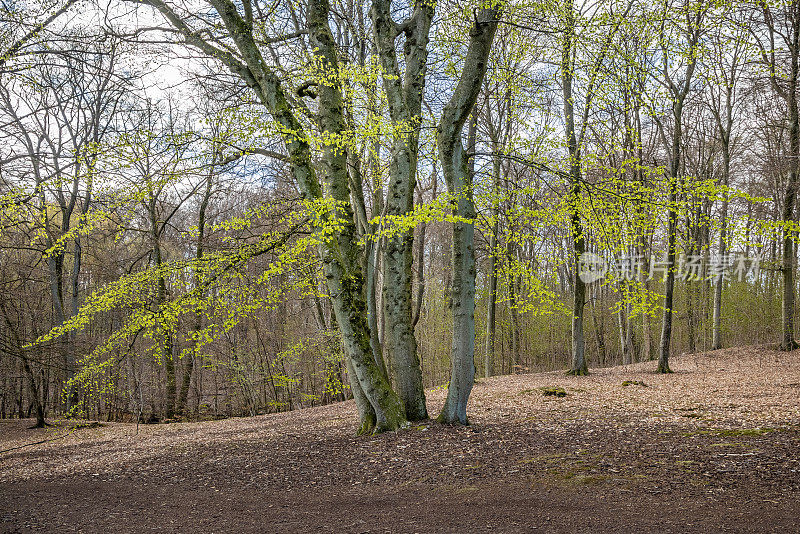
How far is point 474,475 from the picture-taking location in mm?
5477

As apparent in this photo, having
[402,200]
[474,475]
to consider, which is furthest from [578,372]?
[474,475]

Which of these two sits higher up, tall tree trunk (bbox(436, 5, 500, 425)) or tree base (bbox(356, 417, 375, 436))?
tall tree trunk (bbox(436, 5, 500, 425))

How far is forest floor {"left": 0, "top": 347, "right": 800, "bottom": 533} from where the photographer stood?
4.16 meters

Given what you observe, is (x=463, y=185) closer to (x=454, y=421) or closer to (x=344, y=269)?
(x=344, y=269)

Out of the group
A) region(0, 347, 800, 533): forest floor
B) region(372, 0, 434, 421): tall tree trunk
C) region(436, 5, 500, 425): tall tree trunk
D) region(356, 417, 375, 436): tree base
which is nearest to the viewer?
region(0, 347, 800, 533): forest floor

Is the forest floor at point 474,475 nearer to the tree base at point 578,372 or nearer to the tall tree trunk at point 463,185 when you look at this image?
the tall tree trunk at point 463,185

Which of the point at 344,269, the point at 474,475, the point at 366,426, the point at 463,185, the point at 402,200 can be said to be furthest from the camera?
the point at 402,200

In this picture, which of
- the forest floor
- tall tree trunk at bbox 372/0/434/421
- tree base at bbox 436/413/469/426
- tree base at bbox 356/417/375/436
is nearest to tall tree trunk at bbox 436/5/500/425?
tree base at bbox 436/413/469/426

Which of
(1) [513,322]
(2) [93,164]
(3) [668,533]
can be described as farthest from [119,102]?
(3) [668,533]

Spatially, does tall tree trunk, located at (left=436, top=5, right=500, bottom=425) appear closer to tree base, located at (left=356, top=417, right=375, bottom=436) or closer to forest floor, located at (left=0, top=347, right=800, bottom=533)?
forest floor, located at (left=0, top=347, right=800, bottom=533)

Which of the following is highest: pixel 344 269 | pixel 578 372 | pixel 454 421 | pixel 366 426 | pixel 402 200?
Result: pixel 402 200

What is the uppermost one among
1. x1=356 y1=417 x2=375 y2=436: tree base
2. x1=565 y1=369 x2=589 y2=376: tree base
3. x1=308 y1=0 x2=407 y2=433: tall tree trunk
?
x1=308 y1=0 x2=407 y2=433: tall tree trunk

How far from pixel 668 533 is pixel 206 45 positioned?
7846 millimetres

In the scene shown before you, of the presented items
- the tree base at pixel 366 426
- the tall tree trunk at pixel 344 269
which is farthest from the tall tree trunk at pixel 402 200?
the tree base at pixel 366 426
